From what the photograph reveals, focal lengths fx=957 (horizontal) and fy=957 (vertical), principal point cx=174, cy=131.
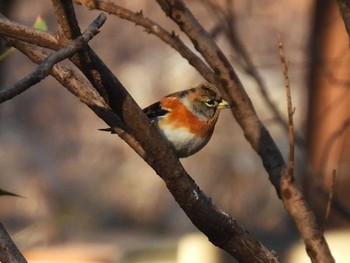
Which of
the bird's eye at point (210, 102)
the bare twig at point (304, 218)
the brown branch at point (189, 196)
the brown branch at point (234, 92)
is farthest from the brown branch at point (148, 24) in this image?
the bird's eye at point (210, 102)

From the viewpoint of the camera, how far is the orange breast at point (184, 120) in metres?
4.09

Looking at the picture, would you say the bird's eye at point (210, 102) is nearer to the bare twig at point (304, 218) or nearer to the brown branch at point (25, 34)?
the bare twig at point (304, 218)

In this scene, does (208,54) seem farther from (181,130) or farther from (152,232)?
(152,232)

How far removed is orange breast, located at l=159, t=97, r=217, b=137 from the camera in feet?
13.4

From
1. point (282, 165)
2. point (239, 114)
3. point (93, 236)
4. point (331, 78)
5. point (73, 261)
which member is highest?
point (93, 236)

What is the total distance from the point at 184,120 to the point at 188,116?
6cm

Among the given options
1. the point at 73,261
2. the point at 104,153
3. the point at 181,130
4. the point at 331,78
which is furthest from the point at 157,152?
the point at 104,153

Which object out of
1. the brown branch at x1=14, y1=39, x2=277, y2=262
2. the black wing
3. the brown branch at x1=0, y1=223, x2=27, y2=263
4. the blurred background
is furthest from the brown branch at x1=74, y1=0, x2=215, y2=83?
the blurred background

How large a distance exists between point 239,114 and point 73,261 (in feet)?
15.0

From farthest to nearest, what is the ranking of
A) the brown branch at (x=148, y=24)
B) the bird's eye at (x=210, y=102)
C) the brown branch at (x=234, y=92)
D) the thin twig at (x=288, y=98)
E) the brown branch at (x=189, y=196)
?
the bird's eye at (x=210, y=102)
the brown branch at (x=234, y=92)
the brown branch at (x=148, y=24)
the thin twig at (x=288, y=98)
the brown branch at (x=189, y=196)

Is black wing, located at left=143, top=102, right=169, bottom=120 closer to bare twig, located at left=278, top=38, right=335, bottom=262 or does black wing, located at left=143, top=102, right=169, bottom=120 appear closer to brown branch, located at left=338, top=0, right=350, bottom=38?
bare twig, located at left=278, top=38, right=335, bottom=262

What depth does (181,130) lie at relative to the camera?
4.07 metres

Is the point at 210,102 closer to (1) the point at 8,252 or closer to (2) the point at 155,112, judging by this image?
(2) the point at 155,112

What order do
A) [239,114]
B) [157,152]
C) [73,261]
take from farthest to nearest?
[73,261] → [239,114] → [157,152]
